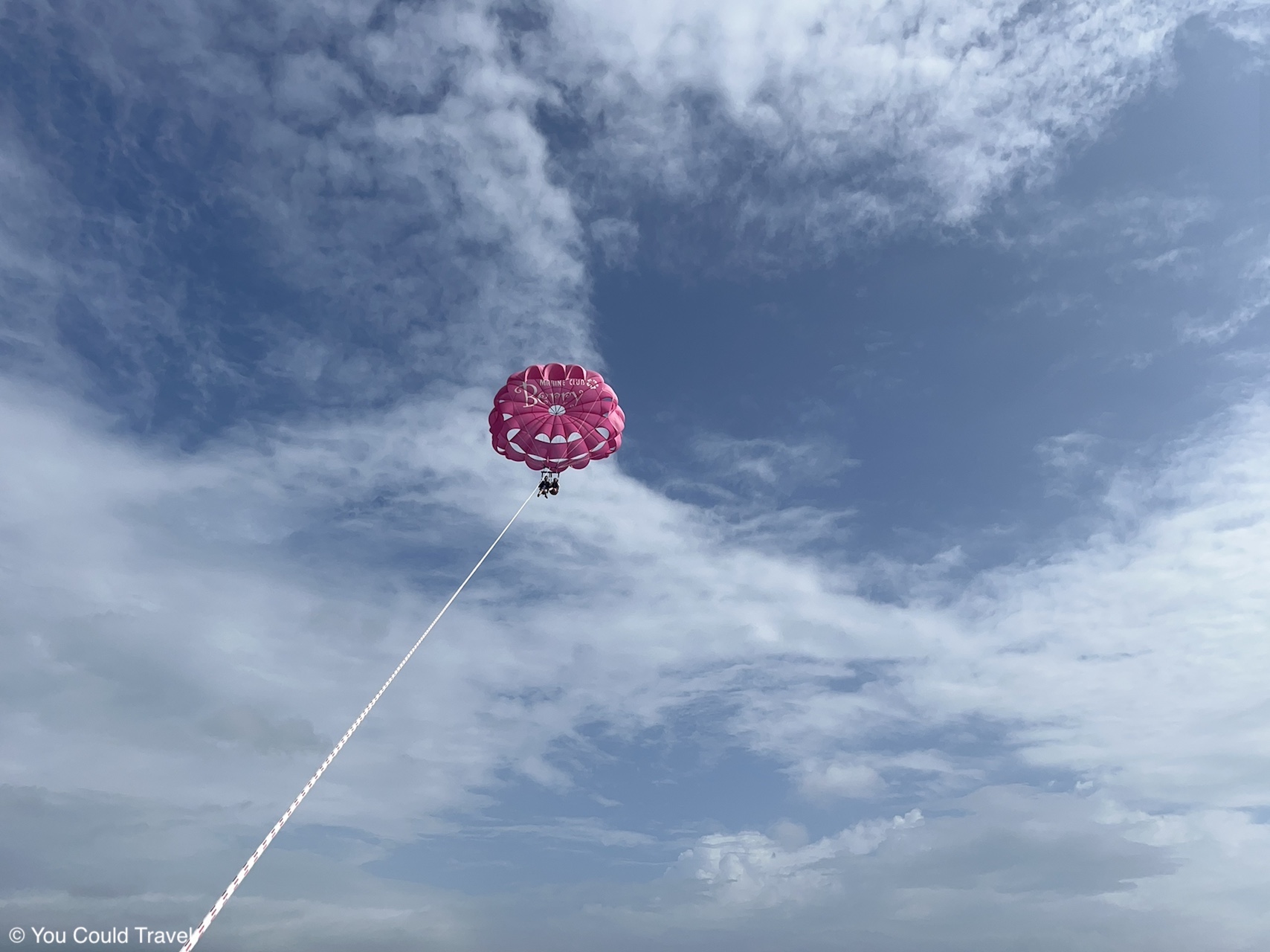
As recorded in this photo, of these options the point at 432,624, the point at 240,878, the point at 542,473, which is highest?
the point at 542,473

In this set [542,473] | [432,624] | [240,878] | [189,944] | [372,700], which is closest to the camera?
[189,944]

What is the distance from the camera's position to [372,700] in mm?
27812

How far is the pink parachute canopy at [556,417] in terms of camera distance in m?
48.8

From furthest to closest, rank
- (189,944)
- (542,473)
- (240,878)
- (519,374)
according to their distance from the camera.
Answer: (542,473)
(519,374)
(240,878)
(189,944)

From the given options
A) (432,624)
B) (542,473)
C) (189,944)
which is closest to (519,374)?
(542,473)

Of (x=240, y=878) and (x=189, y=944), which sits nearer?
(x=189, y=944)

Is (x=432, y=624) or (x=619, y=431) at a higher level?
(x=619, y=431)

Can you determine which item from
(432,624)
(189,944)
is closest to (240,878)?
(189,944)

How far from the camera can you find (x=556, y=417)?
51.0 m

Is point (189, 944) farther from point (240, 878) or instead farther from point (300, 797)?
point (300, 797)

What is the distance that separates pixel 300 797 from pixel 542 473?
100 feet

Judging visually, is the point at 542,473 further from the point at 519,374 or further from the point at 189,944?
the point at 189,944

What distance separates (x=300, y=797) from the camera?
935 inches

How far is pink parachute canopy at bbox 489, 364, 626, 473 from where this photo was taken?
160 feet
